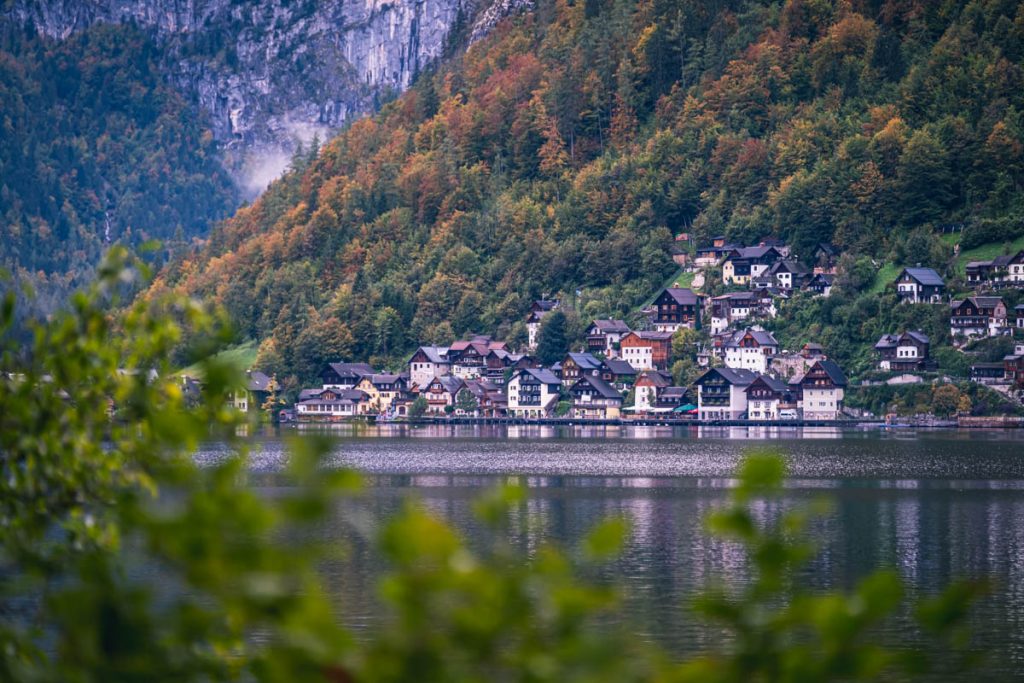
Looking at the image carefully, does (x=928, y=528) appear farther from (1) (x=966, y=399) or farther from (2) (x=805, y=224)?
(2) (x=805, y=224)

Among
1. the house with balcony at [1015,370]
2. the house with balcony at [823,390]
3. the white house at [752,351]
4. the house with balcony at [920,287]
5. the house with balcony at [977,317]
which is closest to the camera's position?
the house with balcony at [1015,370]

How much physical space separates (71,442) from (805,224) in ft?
458

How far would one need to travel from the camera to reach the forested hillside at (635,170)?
145 m

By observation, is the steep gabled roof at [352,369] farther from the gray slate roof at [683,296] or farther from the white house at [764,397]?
the white house at [764,397]

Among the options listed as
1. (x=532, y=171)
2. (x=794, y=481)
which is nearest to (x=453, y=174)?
(x=532, y=171)

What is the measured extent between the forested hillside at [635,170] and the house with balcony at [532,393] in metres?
8.29

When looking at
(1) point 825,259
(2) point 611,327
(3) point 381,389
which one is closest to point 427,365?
(3) point 381,389

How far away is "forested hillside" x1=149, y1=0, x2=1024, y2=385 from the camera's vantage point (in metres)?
145

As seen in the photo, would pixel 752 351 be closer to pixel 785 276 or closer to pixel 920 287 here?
pixel 785 276

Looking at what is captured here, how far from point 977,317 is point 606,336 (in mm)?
34072

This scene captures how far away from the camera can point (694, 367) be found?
138 metres

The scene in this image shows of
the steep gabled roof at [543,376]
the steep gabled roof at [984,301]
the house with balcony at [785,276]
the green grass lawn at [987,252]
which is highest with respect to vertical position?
the green grass lawn at [987,252]

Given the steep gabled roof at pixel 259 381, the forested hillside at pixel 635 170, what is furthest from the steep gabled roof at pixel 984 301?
the steep gabled roof at pixel 259 381

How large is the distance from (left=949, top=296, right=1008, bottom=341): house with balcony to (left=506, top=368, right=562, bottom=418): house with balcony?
3594cm
